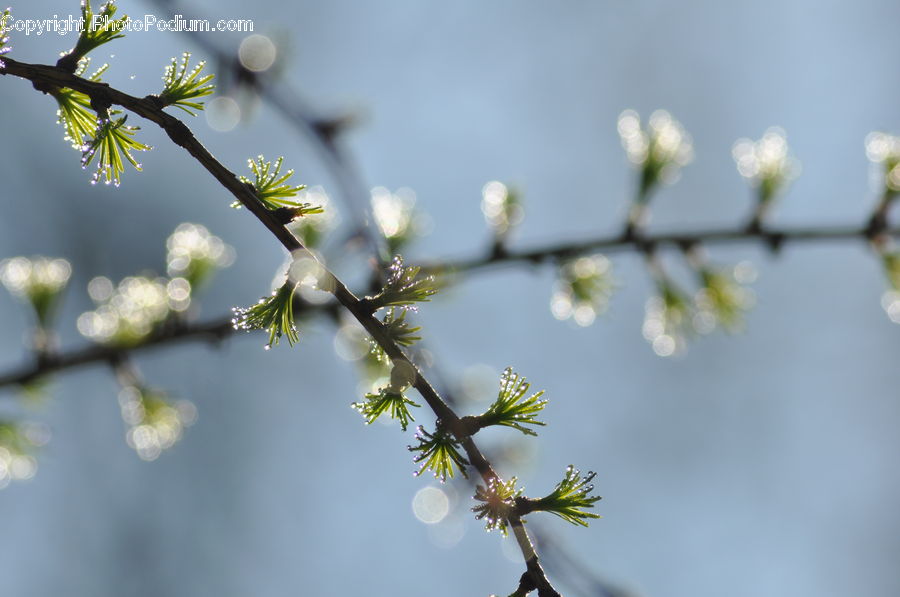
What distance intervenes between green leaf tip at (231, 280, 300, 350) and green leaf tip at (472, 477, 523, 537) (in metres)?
0.21

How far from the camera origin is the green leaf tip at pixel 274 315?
0.66 meters

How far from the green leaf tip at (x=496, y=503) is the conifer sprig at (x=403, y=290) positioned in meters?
0.16

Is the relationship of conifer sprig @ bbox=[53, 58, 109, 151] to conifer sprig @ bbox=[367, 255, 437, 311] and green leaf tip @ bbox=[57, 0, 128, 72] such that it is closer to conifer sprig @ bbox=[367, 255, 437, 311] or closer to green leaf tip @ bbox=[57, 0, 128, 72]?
green leaf tip @ bbox=[57, 0, 128, 72]

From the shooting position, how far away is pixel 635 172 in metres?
1.55

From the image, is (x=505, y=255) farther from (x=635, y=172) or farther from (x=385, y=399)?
(x=385, y=399)

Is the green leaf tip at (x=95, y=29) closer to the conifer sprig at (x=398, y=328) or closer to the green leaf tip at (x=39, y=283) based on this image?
the conifer sprig at (x=398, y=328)

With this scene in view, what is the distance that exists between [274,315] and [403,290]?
0.39ft

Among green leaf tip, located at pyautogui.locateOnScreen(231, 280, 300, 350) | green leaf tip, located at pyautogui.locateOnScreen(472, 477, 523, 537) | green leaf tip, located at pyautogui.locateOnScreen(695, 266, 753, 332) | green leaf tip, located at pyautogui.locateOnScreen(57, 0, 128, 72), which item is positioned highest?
green leaf tip, located at pyautogui.locateOnScreen(695, 266, 753, 332)

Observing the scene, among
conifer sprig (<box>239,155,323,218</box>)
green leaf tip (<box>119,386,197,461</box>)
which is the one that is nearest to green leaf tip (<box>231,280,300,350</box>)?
conifer sprig (<box>239,155,323,218</box>)

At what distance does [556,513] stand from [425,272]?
26.9 inches

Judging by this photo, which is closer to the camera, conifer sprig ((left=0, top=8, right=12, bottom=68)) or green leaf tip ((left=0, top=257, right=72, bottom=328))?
conifer sprig ((left=0, top=8, right=12, bottom=68))

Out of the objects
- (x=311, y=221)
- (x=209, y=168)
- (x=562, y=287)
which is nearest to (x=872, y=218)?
(x=562, y=287)

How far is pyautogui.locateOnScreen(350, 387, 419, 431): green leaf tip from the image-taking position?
2.13 feet

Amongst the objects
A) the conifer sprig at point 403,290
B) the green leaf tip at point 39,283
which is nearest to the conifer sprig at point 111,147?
the conifer sprig at point 403,290
